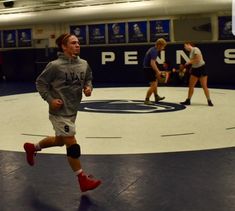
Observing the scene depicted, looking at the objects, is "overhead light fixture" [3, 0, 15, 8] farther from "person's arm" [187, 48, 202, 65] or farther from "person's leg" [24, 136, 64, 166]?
"person's leg" [24, 136, 64, 166]

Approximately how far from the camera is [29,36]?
748 inches

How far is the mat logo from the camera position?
8.91 metres

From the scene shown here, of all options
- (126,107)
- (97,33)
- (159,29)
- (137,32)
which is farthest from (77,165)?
(97,33)

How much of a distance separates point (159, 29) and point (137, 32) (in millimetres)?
981

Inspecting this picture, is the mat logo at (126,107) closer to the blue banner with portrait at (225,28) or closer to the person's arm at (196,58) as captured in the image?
the person's arm at (196,58)

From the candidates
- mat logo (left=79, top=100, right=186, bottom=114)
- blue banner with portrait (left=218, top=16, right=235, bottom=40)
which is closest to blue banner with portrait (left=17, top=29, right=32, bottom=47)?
blue banner with portrait (left=218, top=16, right=235, bottom=40)

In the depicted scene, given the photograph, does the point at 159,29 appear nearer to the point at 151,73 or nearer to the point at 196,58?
the point at 151,73

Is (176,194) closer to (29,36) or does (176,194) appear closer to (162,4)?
(162,4)

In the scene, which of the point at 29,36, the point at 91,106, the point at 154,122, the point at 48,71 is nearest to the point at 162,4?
the point at 91,106

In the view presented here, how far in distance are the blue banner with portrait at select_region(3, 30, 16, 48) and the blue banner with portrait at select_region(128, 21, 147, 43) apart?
6.25 m

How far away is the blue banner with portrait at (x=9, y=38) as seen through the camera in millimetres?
19469

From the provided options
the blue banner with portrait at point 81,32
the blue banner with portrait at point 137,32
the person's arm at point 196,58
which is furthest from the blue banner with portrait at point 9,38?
the person's arm at point 196,58

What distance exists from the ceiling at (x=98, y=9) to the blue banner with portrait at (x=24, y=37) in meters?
2.54

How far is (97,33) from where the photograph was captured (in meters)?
17.2
